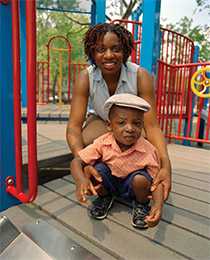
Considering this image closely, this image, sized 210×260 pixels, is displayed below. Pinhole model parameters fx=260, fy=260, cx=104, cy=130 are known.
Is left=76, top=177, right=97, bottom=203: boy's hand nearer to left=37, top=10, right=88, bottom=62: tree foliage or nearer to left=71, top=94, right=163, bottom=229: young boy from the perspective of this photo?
left=71, top=94, right=163, bottom=229: young boy

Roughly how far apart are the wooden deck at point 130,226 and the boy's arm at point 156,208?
7.1 inches

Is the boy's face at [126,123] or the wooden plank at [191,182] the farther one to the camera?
the wooden plank at [191,182]

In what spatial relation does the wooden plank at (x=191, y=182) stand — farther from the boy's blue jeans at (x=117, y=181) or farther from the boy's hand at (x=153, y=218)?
the boy's hand at (x=153, y=218)

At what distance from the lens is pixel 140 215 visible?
1.22 meters

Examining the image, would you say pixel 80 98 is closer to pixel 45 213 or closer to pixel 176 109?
pixel 45 213

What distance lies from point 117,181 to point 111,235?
267mm

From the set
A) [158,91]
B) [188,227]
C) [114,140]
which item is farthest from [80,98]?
[158,91]

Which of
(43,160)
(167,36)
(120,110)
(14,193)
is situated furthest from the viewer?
(167,36)

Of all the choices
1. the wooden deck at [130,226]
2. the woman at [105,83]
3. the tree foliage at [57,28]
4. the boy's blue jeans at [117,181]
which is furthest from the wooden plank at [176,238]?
the tree foliage at [57,28]

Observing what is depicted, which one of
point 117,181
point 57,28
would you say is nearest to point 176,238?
point 117,181

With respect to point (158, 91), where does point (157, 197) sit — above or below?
below

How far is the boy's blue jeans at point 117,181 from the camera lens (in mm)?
1215

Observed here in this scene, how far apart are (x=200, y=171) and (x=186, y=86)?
2002mm

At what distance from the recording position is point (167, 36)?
385cm
